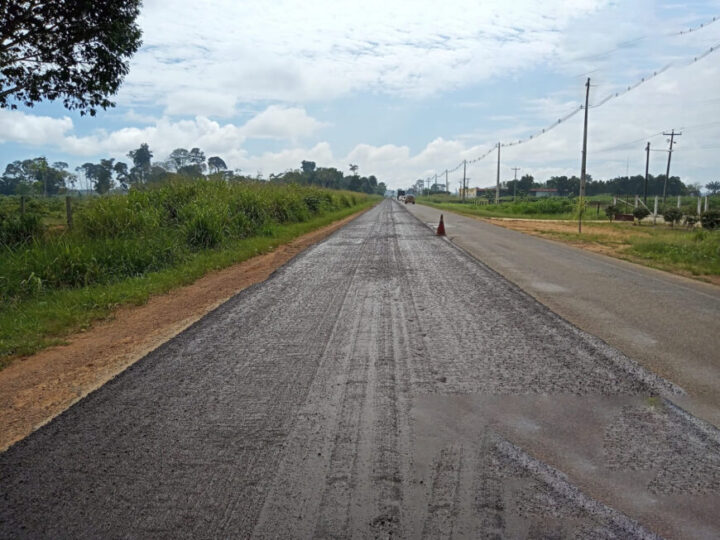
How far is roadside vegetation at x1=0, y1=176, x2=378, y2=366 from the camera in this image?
23.6 ft

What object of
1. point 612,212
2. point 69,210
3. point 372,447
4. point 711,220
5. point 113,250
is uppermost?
Answer: point 69,210

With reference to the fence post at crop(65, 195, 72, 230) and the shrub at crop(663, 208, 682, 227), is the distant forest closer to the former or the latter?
the fence post at crop(65, 195, 72, 230)

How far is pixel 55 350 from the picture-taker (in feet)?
18.7

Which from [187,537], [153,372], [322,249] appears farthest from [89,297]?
[322,249]

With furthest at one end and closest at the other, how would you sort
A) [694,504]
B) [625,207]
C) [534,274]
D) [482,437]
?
[625,207]
[534,274]
[482,437]
[694,504]

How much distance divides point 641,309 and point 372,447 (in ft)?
19.0

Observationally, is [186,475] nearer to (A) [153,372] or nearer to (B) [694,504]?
(A) [153,372]

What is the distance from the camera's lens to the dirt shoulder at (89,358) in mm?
3967

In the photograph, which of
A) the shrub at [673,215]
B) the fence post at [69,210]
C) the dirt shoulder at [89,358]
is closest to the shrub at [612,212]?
the shrub at [673,215]

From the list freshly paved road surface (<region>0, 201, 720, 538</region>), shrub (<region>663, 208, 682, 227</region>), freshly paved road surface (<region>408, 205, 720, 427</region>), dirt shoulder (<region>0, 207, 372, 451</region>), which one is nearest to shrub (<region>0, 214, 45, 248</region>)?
dirt shoulder (<region>0, 207, 372, 451</region>)

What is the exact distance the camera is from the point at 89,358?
5.34m

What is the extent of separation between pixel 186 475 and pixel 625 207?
45.4 meters

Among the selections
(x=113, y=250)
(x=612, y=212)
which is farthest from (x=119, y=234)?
(x=612, y=212)

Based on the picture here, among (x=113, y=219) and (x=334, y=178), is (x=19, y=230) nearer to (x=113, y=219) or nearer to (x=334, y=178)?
(x=113, y=219)
